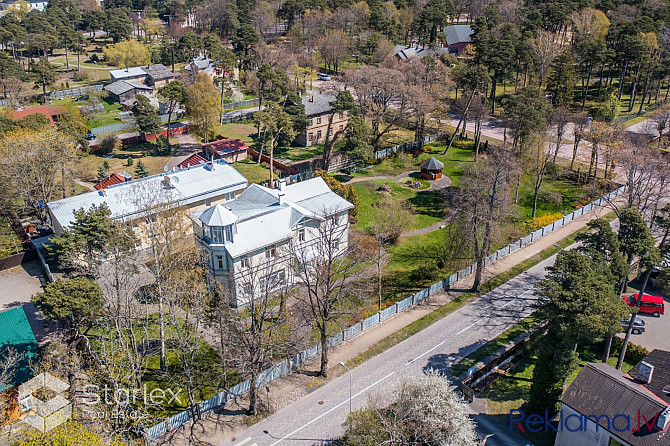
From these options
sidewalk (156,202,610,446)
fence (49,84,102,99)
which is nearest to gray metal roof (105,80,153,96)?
fence (49,84,102,99)

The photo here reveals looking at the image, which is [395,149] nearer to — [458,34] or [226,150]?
[226,150]

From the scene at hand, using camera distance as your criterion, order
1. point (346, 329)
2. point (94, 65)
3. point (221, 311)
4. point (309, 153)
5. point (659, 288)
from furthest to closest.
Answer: point (94, 65), point (309, 153), point (659, 288), point (346, 329), point (221, 311)

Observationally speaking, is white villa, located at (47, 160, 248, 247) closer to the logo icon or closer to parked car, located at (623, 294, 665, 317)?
the logo icon

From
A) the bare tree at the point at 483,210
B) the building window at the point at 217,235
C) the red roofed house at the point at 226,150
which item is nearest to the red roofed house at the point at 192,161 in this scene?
the red roofed house at the point at 226,150

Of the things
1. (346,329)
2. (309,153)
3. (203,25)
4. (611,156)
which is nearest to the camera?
(346,329)

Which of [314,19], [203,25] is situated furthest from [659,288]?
[203,25]

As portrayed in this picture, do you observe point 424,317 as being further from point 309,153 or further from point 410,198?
point 309,153
